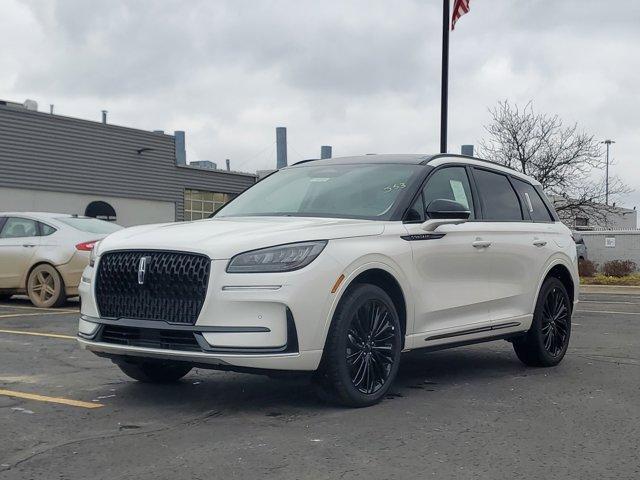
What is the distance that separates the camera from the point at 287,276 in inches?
205

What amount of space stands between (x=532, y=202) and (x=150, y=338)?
419 centimetres

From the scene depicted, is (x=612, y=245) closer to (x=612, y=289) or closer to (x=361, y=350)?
(x=612, y=289)

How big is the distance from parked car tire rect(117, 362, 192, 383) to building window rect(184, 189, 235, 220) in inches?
1318

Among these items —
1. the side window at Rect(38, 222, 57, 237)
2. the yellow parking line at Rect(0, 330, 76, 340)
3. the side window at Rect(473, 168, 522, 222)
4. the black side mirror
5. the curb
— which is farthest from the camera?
the curb

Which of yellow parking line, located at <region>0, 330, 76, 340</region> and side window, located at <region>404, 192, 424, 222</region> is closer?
side window, located at <region>404, 192, 424, 222</region>

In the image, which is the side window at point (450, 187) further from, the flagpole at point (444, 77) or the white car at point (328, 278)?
the flagpole at point (444, 77)

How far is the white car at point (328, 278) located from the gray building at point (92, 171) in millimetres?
25939

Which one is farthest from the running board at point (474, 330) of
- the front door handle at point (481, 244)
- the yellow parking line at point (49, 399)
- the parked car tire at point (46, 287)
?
the parked car tire at point (46, 287)

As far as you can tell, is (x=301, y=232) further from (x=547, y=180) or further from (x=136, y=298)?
(x=547, y=180)

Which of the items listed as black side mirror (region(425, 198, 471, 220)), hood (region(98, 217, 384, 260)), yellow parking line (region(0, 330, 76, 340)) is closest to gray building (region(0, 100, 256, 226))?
yellow parking line (region(0, 330, 76, 340))

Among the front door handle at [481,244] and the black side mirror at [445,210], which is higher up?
the black side mirror at [445,210]

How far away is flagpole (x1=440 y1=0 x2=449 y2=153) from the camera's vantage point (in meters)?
18.9

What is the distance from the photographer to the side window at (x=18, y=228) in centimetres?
1359

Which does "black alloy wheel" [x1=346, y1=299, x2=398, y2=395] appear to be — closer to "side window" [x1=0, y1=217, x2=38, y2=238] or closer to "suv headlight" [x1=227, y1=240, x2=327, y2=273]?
"suv headlight" [x1=227, y1=240, x2=327, y2=273]
